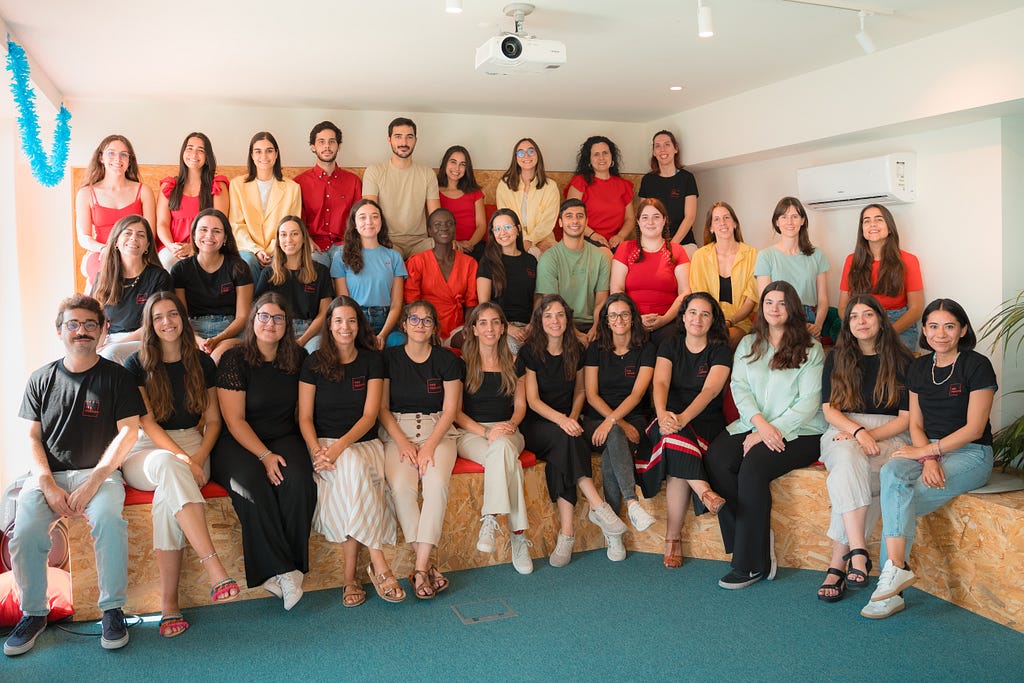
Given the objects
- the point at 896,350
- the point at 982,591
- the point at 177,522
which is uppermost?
the point at 896,350

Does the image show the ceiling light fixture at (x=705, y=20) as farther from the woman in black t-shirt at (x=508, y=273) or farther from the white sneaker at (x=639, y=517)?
the white sneaker at (x=639, y=517)

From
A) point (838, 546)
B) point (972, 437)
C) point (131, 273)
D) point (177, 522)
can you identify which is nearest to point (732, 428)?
point (838, 546)

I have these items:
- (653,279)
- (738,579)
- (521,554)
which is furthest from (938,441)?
(653,279)

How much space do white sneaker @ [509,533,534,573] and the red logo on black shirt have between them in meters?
2.10

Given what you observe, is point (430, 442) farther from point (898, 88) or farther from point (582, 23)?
point (898, 88)

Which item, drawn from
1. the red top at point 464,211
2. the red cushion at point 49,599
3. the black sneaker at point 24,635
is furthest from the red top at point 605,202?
the black sneaker at point 24,635

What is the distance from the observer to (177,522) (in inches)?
153

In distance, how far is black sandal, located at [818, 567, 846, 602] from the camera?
3971mm

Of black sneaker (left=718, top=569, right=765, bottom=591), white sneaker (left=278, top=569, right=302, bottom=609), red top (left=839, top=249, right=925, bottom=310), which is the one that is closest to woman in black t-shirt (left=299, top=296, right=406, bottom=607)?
white sneaker (left=278, top=569, right=302, bottom=609)

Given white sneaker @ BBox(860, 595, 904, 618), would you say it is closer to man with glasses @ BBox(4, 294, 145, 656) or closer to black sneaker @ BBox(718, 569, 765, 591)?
black sneaker @ BBox(718, 569, 765, 591)

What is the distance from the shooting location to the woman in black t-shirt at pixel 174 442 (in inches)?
151

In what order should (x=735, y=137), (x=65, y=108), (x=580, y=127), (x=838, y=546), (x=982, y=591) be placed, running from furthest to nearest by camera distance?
(x=580, y=127) → (x=735, y=137) → (x=65, y=108) → (x=838, y=546) → (x=982, y=591)

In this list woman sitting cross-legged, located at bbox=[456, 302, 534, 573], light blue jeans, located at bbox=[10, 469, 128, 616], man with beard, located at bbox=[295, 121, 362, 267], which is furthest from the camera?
man with beard, located at bbox=[295, 121, 362, 267]

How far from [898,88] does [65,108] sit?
552 cm
